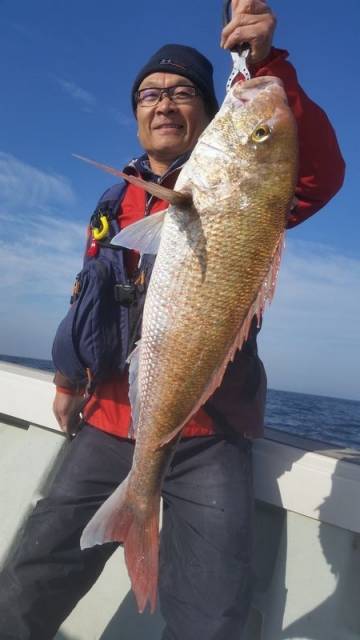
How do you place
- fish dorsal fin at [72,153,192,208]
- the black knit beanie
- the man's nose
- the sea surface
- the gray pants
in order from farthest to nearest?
the sea surface, the black knit beanie, the man's nose, the gray pants, fish dorsal fin at [72,153,192,208]

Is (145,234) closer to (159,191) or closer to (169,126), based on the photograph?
(159,191)

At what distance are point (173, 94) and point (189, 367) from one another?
1.97 metres

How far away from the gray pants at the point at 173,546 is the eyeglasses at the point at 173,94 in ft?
7.22

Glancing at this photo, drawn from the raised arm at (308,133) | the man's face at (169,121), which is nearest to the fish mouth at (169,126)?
the man's face at (169,121)

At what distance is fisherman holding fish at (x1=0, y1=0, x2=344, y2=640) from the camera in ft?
7.22

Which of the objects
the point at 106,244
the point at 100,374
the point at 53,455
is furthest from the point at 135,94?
the point at 53,455

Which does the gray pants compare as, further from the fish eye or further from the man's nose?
the man's nose

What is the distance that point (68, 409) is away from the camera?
10.8 feet

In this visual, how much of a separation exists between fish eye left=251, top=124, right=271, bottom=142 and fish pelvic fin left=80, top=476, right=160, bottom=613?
5.92 ft

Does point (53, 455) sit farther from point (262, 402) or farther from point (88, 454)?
point (262, 402)

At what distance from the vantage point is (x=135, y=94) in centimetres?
352

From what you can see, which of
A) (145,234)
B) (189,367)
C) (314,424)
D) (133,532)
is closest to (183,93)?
(145,234)

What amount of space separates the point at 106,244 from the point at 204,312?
1072 millimetres

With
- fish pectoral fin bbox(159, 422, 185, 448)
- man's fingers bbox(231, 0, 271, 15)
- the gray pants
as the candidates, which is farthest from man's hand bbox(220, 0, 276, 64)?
the gray pants
